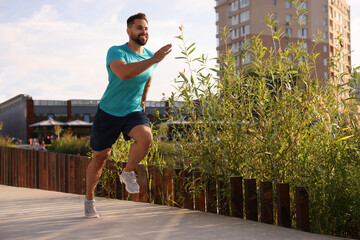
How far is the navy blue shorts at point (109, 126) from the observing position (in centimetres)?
373

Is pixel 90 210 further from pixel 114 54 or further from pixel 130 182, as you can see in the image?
pixel 114 54

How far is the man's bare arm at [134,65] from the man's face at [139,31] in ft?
1.25

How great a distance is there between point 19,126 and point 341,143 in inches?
1847

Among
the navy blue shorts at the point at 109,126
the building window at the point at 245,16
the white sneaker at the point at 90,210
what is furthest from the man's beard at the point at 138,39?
the building window at the point at 245,16

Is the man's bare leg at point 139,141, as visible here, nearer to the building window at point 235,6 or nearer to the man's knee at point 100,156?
the man's knee at point 100,156

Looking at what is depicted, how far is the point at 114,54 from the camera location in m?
3.63

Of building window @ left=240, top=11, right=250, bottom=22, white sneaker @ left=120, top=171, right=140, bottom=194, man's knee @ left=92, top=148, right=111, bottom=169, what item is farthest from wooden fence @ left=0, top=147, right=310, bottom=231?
building window @ left=240, top=11, right=250, bottom=22

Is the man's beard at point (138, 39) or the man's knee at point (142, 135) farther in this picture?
the man's beard at point (138, 39)

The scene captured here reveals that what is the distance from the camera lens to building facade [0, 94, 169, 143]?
44.1 metres

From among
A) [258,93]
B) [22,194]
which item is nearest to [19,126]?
[22,194]

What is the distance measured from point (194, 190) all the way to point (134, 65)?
1.48m

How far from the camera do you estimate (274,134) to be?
3.54 metres

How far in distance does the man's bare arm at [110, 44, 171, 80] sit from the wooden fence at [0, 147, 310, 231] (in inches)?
49.8

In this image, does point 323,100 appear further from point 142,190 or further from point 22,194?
point 22,194
